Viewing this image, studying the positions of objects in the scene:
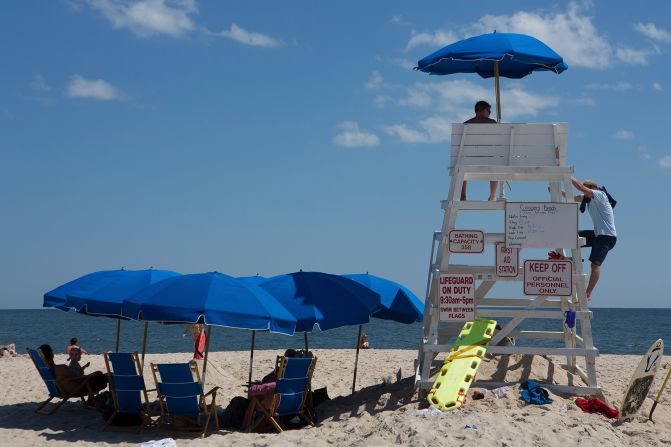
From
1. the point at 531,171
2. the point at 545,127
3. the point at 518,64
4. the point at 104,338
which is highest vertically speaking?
the point at 518,64

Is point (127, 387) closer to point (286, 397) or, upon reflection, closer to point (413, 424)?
point (286, 397)

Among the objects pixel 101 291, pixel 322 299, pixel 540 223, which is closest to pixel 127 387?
pixel 101 291

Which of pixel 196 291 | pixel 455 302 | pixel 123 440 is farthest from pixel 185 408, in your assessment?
pixel 455 302

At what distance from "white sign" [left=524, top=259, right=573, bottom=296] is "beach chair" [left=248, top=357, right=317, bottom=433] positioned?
272cm

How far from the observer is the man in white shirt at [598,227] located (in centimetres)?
962

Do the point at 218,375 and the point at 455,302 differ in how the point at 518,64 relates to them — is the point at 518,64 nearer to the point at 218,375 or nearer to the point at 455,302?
the point at 455,302

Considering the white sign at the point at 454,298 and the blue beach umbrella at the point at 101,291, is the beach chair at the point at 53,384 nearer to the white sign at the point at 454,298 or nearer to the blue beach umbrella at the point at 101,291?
the blue beach umbrella at the point at 101,291

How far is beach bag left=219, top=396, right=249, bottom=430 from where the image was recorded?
891cm

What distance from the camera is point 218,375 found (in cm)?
1367

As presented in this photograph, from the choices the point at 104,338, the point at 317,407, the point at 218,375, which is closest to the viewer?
the point at 317,407

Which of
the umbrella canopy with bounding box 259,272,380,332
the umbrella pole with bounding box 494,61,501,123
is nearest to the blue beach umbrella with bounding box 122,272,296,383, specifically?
the umbrella canopy with bounding box 259,272,380,332

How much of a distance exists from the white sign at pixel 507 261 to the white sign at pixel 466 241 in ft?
0.73

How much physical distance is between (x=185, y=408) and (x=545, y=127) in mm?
5361

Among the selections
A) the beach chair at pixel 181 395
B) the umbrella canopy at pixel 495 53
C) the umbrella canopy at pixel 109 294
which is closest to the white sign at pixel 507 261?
the umbrella canopy at pixel 495 53
